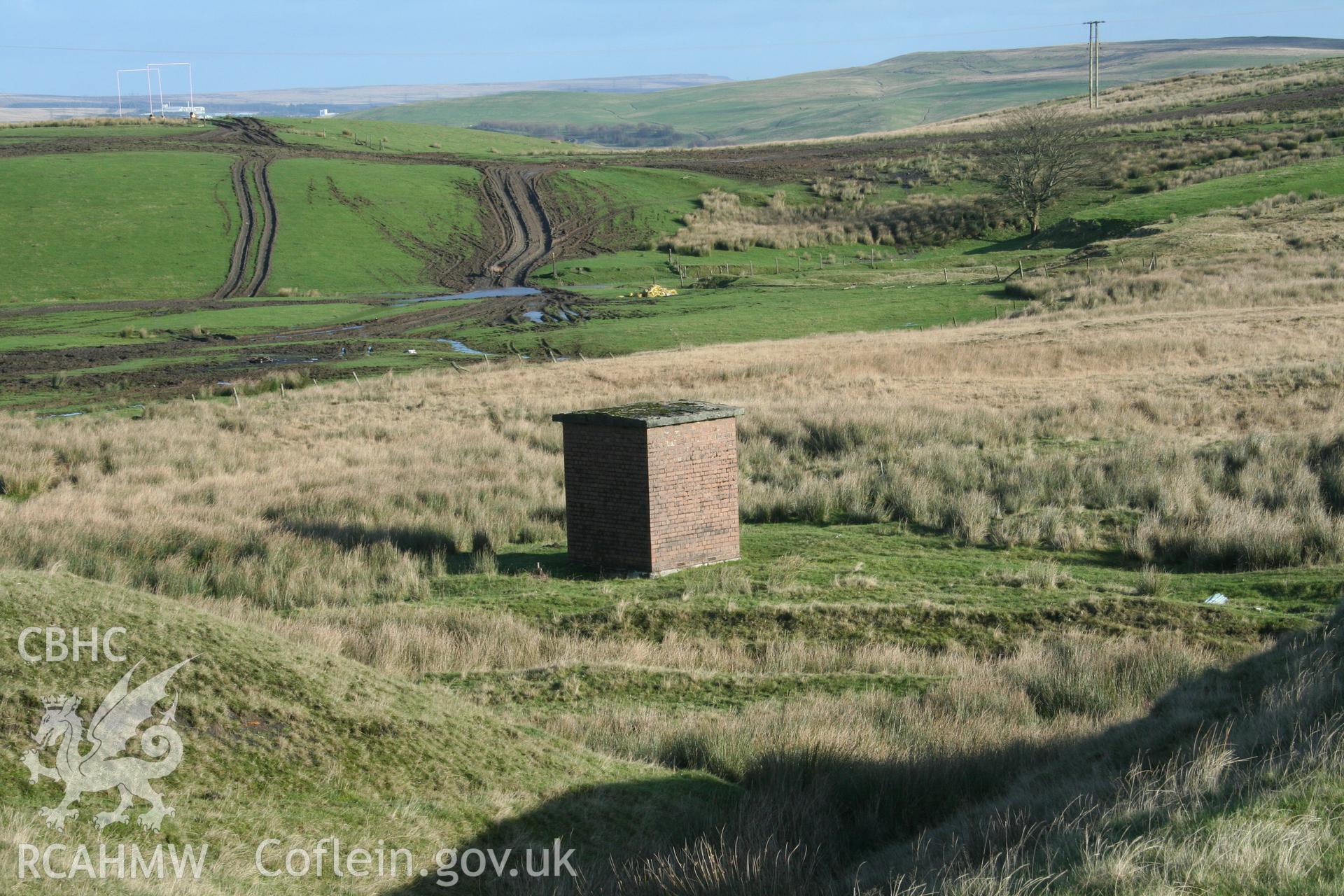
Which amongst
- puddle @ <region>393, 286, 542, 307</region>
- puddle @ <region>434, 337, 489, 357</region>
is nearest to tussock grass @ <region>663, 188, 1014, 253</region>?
puddle @ <region>393, 286, 542, 307</region>

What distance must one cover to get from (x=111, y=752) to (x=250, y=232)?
239 ft

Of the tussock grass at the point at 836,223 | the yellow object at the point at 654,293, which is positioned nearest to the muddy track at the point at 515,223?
the tussock grass at the point at 836,223

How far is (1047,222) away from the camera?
73688 mm

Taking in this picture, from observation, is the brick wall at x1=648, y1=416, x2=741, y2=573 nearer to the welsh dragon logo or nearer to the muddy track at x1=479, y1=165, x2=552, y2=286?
the welsh dragon logo

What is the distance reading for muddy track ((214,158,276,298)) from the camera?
6588 cm

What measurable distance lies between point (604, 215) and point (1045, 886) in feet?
263

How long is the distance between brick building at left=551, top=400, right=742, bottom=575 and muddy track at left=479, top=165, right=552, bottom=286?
51485 mm

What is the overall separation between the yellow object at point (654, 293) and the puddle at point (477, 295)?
5.86 meters

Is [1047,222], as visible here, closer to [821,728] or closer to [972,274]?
[972,274]

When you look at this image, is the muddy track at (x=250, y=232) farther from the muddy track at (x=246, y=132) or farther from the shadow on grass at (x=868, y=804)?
the shadow on grass at (x=868, y=804)

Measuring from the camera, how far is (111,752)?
6395 mm

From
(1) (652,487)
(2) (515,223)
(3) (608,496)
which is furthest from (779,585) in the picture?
(2) (515,223)

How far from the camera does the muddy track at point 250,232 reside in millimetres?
65875

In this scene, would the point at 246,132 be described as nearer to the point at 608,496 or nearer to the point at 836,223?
the point at 836,223
